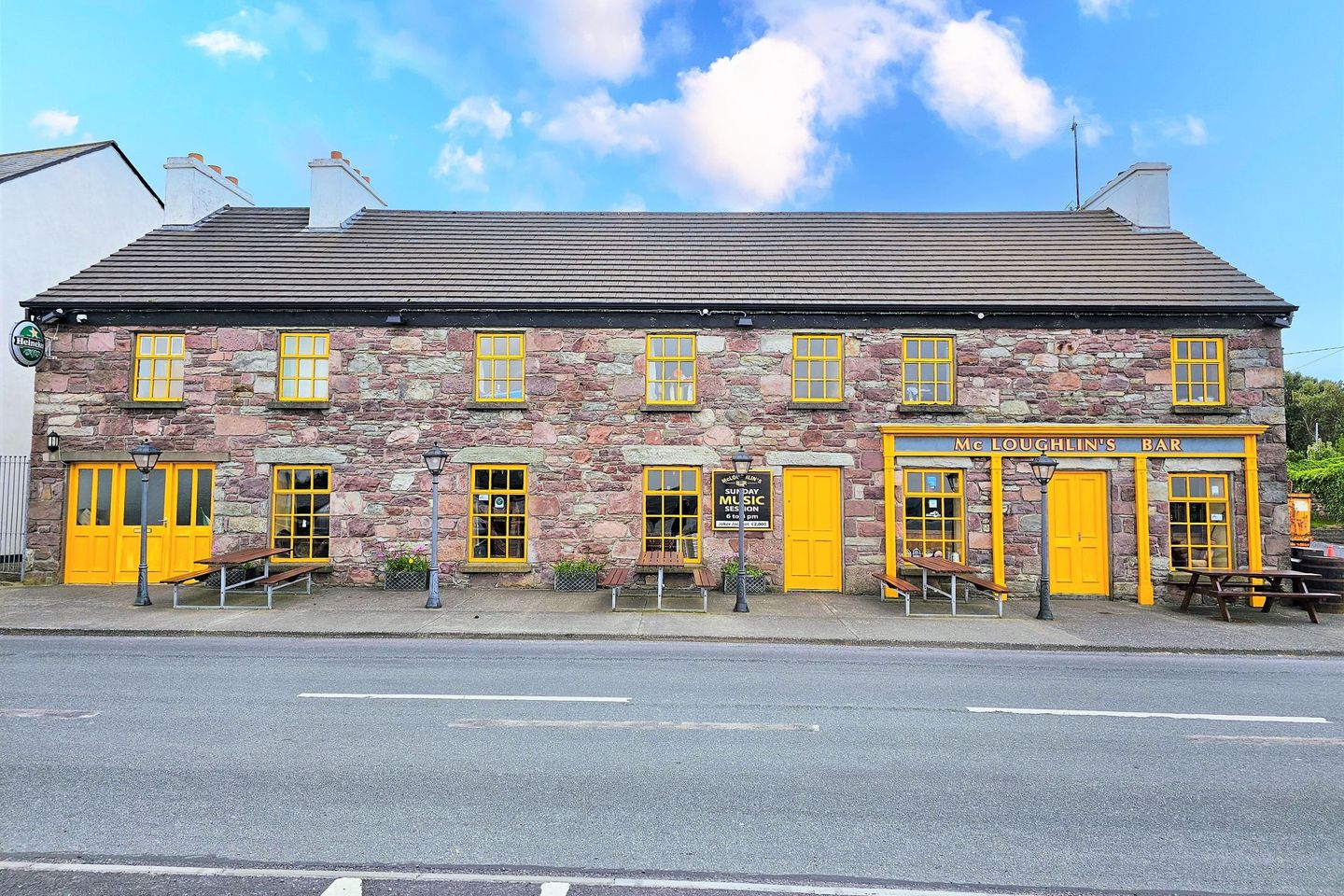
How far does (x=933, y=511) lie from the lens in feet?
45.3

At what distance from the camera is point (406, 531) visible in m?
14.0

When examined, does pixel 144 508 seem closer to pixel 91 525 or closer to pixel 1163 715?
pixel 91 525

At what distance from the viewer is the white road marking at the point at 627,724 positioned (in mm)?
6191

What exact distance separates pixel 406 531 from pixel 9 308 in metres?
12.0

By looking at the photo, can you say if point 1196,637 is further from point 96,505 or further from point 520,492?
point 96,505

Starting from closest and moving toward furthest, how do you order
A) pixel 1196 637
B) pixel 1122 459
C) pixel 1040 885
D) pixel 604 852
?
pixel 1040 885 < pixel 604 852 < pixel 1196 637 < pixel 1122 459

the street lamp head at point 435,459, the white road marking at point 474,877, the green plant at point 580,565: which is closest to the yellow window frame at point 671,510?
the green plant at point 580,565

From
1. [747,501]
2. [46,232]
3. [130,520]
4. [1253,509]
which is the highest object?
[46,232]


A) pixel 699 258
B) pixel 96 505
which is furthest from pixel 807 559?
pixel 96 505

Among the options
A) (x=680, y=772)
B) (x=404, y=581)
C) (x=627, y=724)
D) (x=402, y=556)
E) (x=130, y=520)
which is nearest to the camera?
(x=680, y=772)

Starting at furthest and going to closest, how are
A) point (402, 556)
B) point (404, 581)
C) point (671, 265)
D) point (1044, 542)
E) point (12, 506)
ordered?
point (12, 506), point (671, 265), point (402, 556), point (404, 581), point (1044, 542)

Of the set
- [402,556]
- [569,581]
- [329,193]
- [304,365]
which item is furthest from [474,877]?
[329,193]

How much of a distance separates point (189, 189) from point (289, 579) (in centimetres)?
1120

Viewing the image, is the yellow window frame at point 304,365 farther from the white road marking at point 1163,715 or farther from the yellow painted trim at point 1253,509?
the yellow painted trim at point 1253,509
